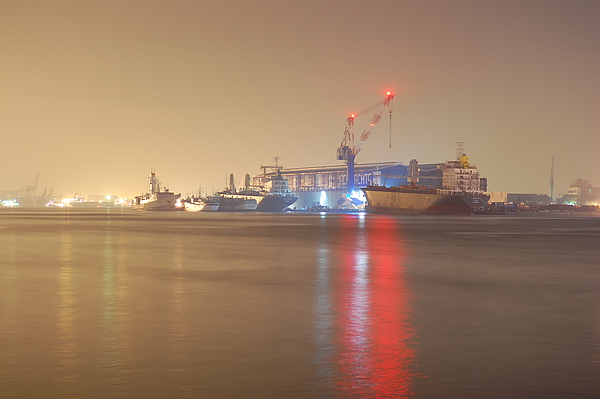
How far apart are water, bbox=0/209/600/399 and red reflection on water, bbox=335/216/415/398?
0.05 metres

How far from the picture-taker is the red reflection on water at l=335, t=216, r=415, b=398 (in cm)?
1202

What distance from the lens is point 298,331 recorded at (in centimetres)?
1725

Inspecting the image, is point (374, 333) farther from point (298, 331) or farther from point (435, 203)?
point (435, 203)

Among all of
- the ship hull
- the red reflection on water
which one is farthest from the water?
the ship hull

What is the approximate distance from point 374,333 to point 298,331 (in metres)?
1.82

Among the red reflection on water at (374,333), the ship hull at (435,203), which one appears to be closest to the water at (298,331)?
the red reflection on water at (374,333)

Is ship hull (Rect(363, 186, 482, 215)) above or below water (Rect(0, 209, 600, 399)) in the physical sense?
above

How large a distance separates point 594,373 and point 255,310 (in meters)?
10.2

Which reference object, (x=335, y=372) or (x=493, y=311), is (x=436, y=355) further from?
(x=493, y=311)

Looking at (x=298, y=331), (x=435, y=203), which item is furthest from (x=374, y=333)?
(x=435, y=203)

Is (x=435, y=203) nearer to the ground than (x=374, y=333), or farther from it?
farther from it

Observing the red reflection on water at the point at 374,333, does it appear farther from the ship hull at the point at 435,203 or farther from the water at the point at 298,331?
the ship hull at the point at 435,203

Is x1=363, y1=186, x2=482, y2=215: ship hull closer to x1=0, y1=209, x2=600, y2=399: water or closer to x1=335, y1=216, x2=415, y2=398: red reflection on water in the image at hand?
x1=0, y1=209, x2=600, y2=399: water

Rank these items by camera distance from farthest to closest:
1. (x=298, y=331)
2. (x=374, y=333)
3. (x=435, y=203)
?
(x=435, y=203) < (x=298, y=331) < (x=374, y=333)
